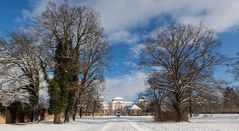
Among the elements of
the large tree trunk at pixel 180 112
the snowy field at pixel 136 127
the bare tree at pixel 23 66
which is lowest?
the snowy field at pixel 136 127

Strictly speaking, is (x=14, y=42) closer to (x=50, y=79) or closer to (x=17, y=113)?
(x=50, y=79)

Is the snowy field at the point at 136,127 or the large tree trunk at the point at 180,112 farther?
the large tree trunk at the point at 180,112

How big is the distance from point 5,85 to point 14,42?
5.08 m

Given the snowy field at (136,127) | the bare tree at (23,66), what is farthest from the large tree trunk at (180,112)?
the bare tree at (23,66)

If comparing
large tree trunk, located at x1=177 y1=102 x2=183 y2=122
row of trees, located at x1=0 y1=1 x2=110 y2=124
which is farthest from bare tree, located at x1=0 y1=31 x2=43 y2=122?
large tree trunk, located at x1=177 y1=102 x2=183 y2=122

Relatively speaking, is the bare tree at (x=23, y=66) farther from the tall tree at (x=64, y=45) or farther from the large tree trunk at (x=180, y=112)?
the large tree trunk at (x=180, y=112)

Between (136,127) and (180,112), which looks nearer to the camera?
(136,127)

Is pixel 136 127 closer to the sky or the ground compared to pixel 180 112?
closer to the ground

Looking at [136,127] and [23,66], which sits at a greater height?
[23,66]

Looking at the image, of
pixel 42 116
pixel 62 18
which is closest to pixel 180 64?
pixel 62 18

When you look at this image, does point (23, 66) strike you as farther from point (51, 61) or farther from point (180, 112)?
point (180, 112)

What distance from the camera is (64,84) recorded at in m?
38.9

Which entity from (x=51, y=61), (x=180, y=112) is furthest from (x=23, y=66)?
(x=180, y=112)

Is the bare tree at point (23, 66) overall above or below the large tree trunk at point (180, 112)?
above
